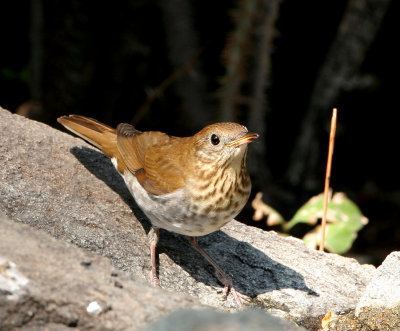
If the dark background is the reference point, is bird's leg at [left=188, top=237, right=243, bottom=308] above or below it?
below

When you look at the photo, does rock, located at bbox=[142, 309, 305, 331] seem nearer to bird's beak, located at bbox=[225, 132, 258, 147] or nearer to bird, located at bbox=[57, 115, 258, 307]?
bird, located at bbox=[57, 115, 258, 307]

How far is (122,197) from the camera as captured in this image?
476 cm

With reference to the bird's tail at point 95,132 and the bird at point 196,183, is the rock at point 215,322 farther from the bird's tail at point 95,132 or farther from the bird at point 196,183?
the bird's tail at point 95,132

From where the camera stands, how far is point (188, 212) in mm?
4188

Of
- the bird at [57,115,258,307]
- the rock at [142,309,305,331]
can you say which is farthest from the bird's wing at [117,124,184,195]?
the rock at [142,309,305,331]

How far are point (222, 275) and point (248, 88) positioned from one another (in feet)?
7.76

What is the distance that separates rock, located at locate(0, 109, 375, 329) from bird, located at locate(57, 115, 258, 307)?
0.42ft

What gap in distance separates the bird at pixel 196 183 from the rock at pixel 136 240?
0.13 meters

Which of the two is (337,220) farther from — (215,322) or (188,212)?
(215,322)

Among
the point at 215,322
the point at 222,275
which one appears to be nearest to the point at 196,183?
the point at 222,275

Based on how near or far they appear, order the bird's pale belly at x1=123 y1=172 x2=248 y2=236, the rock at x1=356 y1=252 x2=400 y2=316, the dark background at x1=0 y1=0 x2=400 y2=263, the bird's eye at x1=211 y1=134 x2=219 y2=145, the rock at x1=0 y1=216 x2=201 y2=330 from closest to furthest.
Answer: the rock at x1=0 y1=216 x2=201 y2=330 < the rock at x1=356 y1=252 x2=400 y2=316 < the bird's pale belly at x1=123 y1=172 x2=248 y2=236 < the bird's eye at x1=211 y1=134 x2=219 y2=145 < the dark background at x1=0 y1=0 x2=400 y2=263

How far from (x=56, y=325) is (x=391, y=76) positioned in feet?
20.4

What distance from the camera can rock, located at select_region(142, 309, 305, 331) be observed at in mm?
2455

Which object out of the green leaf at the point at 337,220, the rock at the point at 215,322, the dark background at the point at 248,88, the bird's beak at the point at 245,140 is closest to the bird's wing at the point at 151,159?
the bird's beak at the point at 245,140
